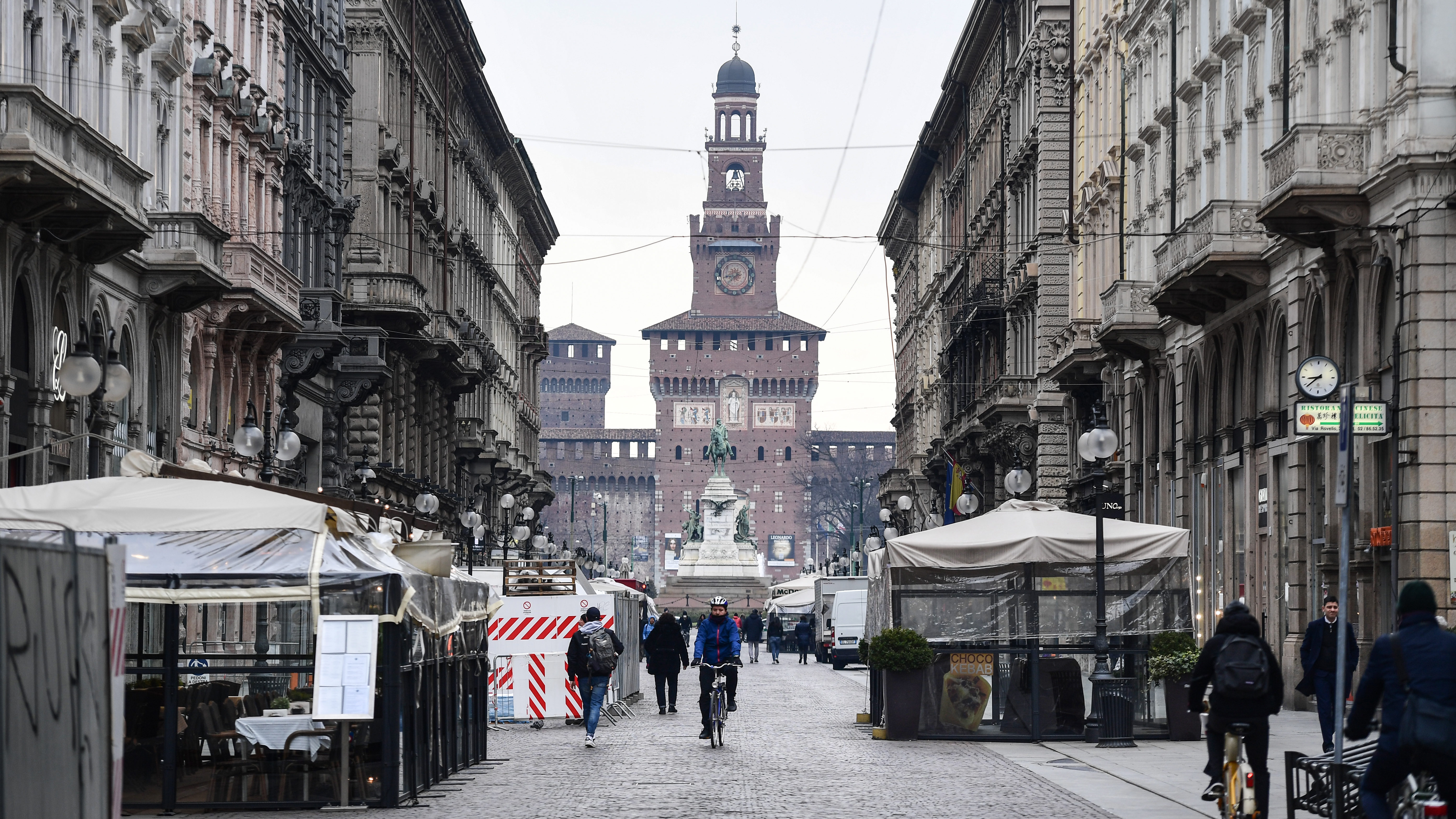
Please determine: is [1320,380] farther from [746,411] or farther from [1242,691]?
[746,411]

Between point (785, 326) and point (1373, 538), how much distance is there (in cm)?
16509

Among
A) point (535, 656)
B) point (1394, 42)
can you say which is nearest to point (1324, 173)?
point (1394, 42)

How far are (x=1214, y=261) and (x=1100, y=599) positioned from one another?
35.7 ft

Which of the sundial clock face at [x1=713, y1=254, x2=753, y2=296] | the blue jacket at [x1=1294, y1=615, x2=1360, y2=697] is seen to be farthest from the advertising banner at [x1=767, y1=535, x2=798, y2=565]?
the blue jacket at [x1=1294, y1=615, x2=1360, y2=697]

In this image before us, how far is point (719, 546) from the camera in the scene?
12606cm

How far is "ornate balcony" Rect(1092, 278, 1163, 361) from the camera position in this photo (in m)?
43.5

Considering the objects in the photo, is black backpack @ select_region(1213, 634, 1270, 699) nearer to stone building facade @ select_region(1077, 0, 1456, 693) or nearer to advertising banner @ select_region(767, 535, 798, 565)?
stone building facade @ select_region(1077, 0, 1456, 693)

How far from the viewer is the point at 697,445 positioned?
628ft

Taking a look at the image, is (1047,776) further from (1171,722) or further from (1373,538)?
(1373,538)

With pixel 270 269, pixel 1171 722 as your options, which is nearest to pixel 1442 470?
pixel 1171 722

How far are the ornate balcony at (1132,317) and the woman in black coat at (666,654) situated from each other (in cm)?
1279

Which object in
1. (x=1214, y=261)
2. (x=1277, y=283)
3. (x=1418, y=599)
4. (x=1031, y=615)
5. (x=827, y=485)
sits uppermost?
(x=827, y=485)

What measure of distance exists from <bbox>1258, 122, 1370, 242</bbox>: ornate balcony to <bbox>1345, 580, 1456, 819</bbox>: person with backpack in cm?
1756

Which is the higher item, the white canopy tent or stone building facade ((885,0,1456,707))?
stone building facade ((885,0,1456,707))
